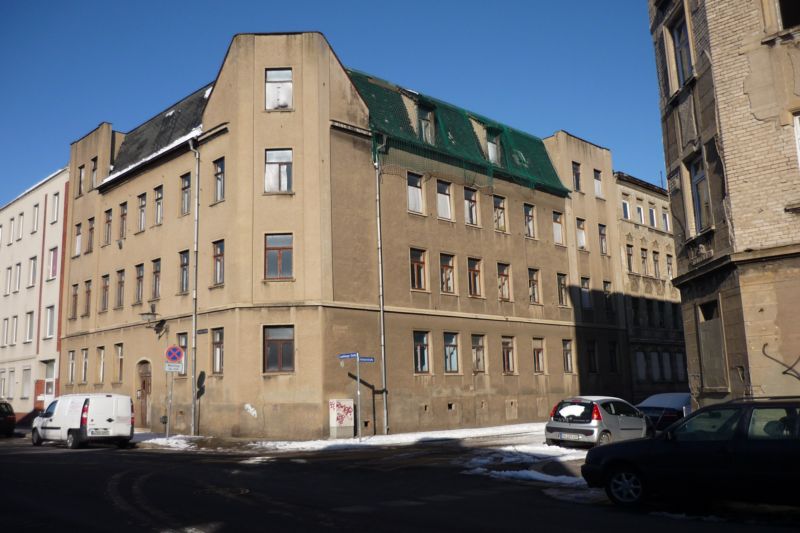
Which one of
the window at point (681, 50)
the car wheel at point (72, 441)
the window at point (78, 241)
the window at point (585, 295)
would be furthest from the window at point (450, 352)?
the window at point (78, 241)

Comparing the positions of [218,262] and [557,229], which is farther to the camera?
[557,229]

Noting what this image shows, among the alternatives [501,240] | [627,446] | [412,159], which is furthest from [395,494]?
[501,240]

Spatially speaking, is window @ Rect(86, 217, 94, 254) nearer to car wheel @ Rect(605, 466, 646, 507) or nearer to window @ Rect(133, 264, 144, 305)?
window @ Rect(133, 264, 144, 305)

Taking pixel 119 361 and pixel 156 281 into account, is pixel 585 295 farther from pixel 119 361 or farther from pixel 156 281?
pixel 119 361

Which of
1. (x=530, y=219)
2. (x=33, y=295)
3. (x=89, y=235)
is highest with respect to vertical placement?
(x=530, y=219)

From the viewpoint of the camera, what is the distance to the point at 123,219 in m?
34.5

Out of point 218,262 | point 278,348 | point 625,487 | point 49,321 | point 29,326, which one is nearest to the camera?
point 625,487

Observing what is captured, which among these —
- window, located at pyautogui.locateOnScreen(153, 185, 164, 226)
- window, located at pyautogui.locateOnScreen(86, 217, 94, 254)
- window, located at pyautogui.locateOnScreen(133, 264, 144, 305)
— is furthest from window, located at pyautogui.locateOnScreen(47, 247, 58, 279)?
window, located at pyautogui.locateOnScreen(153, 185, 164, 226)

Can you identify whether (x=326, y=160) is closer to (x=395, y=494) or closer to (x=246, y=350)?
(x=246, y=350)

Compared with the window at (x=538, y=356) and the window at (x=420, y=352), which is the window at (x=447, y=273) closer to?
the window at (x=420, y=352)

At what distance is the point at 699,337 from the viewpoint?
17734 millimetres

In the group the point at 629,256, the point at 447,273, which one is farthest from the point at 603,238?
the point at 447,273

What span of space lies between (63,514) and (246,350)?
1628cm

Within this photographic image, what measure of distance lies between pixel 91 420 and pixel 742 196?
764 inches
